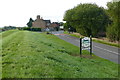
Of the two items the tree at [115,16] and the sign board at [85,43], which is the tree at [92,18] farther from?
the sign board at [85,43]

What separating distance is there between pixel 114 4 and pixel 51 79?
76.0 feet

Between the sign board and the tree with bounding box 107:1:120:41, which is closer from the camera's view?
the sign board

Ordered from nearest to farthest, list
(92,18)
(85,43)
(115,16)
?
(85,43) < (115,16) < (92,18)

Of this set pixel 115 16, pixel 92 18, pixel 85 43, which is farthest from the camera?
pixel 92 18

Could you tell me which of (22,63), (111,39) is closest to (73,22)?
(111,39)

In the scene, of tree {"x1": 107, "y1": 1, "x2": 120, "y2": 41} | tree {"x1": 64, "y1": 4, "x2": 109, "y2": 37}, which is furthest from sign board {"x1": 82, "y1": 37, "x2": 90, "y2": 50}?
tree {"x1": 64, "y1": 4, "x2": 109, "y2": 37}

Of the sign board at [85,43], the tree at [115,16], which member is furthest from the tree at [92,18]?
the sign board at [85,43]

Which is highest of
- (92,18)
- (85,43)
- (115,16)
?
(92,18)

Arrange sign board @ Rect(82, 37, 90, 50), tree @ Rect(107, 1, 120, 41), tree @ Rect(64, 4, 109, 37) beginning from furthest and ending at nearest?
tree @ Rect(64, 4, 109, 37) < tree @ Rect(107, 1, 120, 41) < sign board @ Rect(82, 37, 90, 50)

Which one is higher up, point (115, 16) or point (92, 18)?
point (92, 18)

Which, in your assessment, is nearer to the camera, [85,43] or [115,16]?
[85,43]

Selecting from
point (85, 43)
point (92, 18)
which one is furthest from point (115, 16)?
point (92, 18)

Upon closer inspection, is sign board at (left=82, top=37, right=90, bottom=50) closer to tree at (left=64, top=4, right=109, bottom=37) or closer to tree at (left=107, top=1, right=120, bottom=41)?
tree at (left=107, top=1, right=120, bottom=41)

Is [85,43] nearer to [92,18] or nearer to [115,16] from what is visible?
[115,16]
